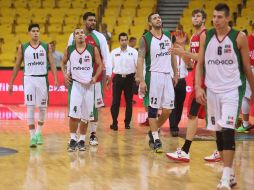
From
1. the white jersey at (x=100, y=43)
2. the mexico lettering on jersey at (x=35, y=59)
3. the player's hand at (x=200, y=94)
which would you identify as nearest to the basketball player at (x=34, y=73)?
the mexico lettering on jersey at (x=35, y=59)

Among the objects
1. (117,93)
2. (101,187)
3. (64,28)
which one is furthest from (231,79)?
(64,28)

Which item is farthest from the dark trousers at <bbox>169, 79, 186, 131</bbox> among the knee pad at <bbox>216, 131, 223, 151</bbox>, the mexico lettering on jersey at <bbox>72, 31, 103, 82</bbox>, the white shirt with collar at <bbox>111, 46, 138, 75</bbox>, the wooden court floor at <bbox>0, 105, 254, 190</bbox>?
the knee pad at <bbox>216, 131, 223, 151</bbox>

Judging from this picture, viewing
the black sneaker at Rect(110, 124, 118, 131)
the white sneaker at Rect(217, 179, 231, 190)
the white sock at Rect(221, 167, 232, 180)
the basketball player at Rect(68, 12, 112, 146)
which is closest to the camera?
the white sneaker at Rect(217, 179, 231, 190)

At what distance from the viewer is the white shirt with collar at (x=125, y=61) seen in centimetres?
1295

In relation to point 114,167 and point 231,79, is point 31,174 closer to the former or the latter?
point 114,167

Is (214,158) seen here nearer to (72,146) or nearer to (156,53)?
(156,53)

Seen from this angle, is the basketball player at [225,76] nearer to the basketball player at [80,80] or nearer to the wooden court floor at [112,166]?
the wooden court floor at [112,166]

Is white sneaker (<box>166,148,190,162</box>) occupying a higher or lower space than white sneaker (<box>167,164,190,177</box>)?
higher

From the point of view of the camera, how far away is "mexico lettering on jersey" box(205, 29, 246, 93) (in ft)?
21.4

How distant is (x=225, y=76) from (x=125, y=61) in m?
6.57

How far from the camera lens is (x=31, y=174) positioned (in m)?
7.37

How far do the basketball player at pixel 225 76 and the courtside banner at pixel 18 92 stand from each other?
427 inches

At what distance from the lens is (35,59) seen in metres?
9.91

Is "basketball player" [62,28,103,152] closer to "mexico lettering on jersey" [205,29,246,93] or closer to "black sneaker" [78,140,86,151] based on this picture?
"black sneaker" [78,140,86,151]
